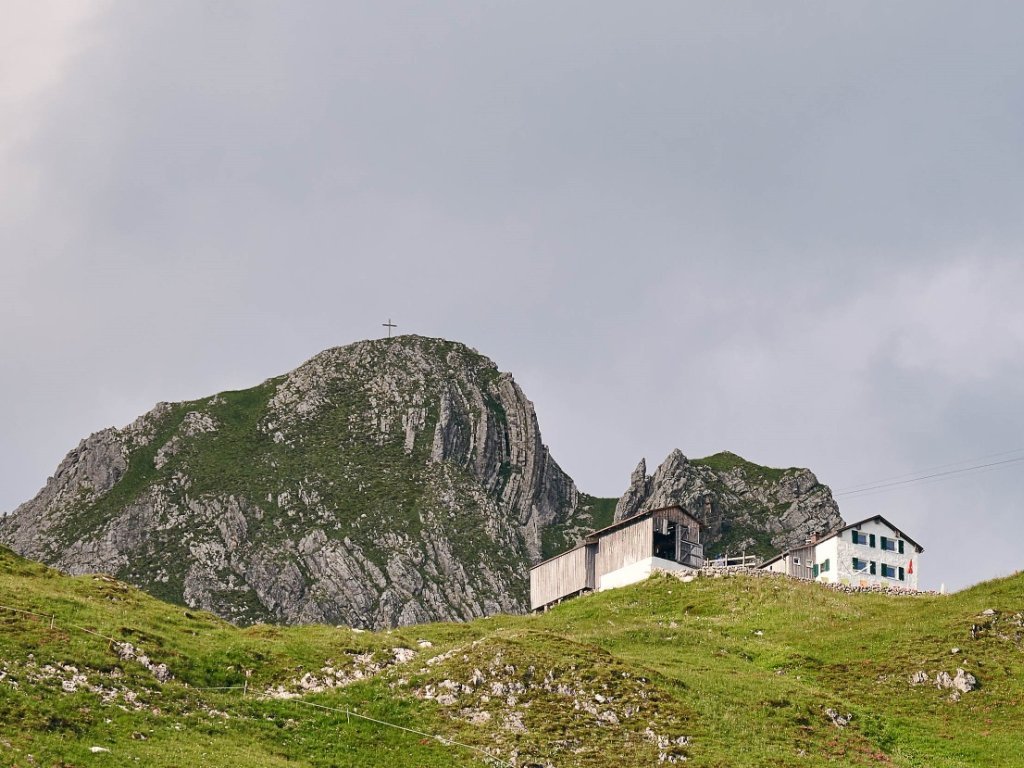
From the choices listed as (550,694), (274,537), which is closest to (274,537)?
(274,537)

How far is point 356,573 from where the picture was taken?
577 feet

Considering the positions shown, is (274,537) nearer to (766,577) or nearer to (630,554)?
(630,554)

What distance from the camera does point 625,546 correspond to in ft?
381

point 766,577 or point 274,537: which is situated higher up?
point 274,537

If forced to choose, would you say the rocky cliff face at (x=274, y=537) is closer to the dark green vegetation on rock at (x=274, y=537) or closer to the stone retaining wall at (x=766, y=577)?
the dark green vegetation on rock at (x=274, y=537)

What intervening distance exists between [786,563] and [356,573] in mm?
76577

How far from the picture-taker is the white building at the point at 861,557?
372ft

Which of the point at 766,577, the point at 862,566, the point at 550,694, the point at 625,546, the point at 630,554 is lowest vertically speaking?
the point at 550,694

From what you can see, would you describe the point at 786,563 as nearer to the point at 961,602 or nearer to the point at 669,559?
the point at 669,559

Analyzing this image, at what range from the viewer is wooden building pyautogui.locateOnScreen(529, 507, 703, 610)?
113250mm

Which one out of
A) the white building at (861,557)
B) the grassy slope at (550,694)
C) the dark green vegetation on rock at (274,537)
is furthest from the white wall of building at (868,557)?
the dark green vegetation on rock at (274,537)

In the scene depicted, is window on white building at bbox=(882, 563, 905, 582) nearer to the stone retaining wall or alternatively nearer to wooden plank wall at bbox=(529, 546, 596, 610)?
the stone retaining wall

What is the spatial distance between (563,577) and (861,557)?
27863mm

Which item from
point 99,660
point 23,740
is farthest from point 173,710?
point 23,740
